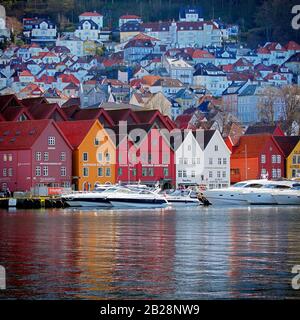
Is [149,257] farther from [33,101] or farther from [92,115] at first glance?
[33,101]

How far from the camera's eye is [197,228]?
51156 millimetres

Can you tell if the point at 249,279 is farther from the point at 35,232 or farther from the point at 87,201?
the point at 87,201

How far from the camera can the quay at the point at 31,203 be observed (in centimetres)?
7444

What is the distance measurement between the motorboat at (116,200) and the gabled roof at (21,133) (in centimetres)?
1184

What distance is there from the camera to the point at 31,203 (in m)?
74.6

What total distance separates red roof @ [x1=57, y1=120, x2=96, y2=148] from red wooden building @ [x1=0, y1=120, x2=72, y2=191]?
4.28ft

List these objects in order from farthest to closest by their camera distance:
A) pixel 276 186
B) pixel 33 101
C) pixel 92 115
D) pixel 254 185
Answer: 1. pixel 33 101
2. pixel 92 115
3. pixel 254 185
4. pixel 276 186

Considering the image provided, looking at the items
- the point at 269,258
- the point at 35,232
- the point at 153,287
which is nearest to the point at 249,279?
the point at 153,287

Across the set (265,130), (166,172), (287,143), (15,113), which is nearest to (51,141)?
(15,113)

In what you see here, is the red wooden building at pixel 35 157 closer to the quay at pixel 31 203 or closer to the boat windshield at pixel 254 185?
Answer: the quay at pixel 31 203

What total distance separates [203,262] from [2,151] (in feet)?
168

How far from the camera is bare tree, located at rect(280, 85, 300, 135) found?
453 ft

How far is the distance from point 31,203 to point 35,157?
32.5 feet

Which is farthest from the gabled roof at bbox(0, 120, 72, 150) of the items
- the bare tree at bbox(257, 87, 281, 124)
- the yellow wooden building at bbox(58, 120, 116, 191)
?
the bare tree at bbox(257, 87, 281, 124)
